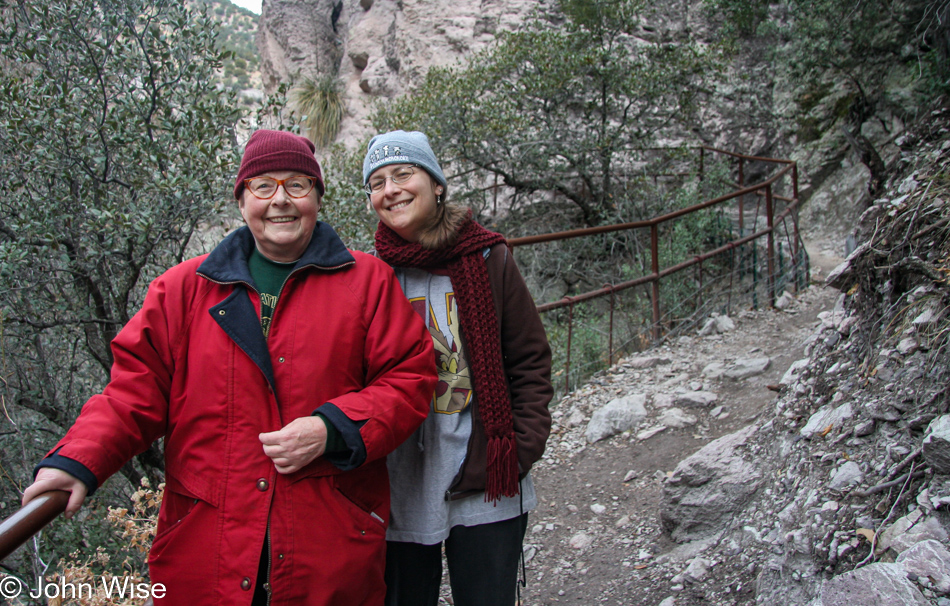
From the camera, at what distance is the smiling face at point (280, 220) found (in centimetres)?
138

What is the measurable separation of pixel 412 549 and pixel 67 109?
120 inches

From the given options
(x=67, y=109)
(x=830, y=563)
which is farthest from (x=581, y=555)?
(x=67, y=109)

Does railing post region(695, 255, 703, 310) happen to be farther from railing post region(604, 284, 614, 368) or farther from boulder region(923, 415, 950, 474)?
boulder region(923, 415, 950, 474)

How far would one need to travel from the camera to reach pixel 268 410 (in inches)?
49.9

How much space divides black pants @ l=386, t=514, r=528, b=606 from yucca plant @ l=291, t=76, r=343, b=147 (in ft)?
40.0

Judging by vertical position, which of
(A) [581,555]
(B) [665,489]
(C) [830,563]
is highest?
(C) [830,563]

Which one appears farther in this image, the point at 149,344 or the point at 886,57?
the point at 886,57

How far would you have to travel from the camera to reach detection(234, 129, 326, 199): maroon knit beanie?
4.56ft

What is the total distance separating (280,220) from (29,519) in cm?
74

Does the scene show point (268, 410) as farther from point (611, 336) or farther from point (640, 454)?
point (611, 336)

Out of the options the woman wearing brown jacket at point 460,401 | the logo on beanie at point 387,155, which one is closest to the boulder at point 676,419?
the woman wearing brown jacket at point 460,401

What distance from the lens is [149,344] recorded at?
1.26m

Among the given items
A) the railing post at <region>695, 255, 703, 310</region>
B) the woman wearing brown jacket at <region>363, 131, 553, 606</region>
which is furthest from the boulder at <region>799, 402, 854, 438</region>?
the railing post at <region>695, 255, 703, 310</region>

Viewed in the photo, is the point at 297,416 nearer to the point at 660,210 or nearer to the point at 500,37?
the point at 660,210
